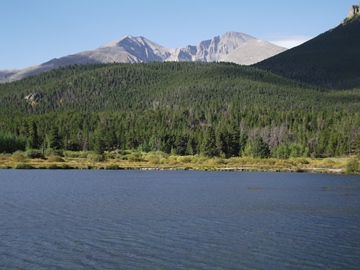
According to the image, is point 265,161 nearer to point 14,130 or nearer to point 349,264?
point 14,130

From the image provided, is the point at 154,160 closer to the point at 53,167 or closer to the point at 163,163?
the point at 163,163

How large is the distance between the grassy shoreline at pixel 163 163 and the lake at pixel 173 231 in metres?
55.5

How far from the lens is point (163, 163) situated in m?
137

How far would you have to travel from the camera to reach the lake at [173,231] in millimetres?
27328

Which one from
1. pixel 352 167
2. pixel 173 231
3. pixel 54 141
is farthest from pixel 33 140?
pixel 173 231

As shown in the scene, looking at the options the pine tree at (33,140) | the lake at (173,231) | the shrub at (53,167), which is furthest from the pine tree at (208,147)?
the lake at (173,231)

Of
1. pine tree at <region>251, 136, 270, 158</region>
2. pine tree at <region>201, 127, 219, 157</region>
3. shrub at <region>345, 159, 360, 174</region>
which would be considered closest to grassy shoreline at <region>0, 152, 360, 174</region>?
shrub at <region>345, 159, 360, 174</region>

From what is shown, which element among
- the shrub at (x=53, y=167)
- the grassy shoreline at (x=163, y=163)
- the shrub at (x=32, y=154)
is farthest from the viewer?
the shrub at (x=32, y=154)

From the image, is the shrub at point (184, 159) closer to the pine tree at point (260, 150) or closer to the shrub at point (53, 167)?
the pine tree at point (260, 150)

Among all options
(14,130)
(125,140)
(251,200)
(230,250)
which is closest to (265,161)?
(125,140)

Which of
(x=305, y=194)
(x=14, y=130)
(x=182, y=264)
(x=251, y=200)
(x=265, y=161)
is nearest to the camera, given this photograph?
(x=182, y=264)

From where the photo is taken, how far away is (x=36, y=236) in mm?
32344

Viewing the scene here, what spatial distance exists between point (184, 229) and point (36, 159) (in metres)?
102

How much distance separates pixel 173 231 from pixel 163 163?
102 metres
